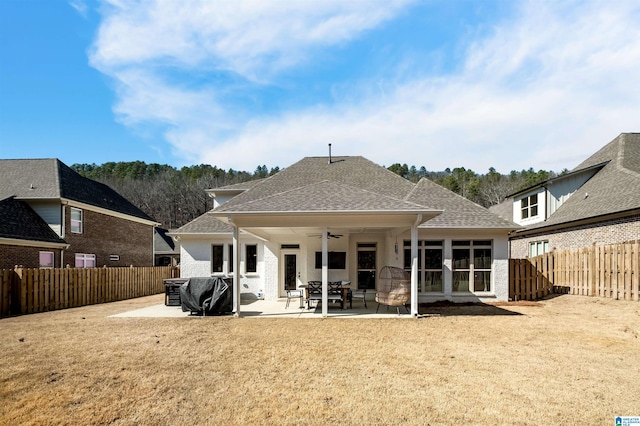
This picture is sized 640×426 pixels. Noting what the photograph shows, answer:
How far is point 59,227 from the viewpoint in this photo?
2158 centimetres

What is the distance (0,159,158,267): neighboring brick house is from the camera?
21.3m

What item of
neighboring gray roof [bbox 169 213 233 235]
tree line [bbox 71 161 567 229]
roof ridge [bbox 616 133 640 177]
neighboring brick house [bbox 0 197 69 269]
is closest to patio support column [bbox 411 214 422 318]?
neighboring gray roof [bbox 169 213 233 235]

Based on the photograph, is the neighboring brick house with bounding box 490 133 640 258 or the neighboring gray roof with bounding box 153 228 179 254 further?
the neighboring gray roof with bounding box 153 228 179 254

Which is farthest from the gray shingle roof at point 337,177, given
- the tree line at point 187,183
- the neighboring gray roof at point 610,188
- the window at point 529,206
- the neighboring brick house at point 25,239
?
the tree line at point 187,183

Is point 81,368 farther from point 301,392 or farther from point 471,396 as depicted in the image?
point 471,396

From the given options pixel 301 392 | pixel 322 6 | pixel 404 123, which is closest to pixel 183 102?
pixel 322 6

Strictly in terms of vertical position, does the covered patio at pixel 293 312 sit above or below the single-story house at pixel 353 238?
below

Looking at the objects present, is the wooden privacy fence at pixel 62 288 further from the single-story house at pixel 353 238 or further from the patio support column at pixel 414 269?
the patio support column at pixel 414 269

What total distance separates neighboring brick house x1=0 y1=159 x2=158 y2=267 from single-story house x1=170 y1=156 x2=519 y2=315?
28.4 ft

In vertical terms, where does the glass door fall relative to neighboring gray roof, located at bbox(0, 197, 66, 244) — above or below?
below

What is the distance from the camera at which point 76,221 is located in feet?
76.0

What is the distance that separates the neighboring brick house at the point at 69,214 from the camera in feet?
69.8

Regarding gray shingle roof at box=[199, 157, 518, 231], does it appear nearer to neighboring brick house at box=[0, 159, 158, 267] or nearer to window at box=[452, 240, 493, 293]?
window at box=[452, 240, 493, 293]

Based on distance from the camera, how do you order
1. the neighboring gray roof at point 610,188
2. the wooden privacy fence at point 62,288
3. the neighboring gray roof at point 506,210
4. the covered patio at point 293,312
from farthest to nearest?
1. the neighboring gray roof at point 506,210
2. the neighboring gray roof at point 610,188
3. the wooden privacy fence at point 62,288
4. the covered patio at point 293,312
